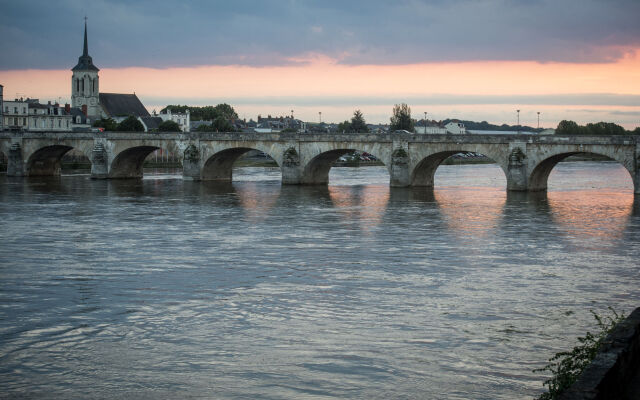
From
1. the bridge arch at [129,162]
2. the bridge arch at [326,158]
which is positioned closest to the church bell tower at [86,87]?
the bridge arch at [129,162]

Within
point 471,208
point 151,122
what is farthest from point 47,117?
point 471,208

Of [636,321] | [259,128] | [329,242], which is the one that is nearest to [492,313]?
[636,321]

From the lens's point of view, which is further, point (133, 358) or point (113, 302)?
point (113, 302)

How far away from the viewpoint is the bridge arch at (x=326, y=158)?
2283 inches

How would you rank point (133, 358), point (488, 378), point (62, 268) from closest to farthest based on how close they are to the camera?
point (488, 378) → point (133, 358) → point (62, 268)

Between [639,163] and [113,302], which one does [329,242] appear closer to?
[113,302]

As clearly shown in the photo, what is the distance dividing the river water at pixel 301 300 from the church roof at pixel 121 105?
10191 cm

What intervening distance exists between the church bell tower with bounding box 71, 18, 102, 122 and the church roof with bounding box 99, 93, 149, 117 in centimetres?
458

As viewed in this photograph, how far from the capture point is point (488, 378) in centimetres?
1310

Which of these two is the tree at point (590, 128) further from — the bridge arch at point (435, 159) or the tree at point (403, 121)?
the bridge arch at point (435, 159)

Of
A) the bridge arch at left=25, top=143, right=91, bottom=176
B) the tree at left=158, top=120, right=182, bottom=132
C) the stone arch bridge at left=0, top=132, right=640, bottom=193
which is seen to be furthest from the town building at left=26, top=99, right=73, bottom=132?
the stone arch bridge at left=0, top=132, right=640, bottom=193

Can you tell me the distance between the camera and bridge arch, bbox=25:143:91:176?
7488cm

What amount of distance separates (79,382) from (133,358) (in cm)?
138

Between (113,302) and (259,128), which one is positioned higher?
(259,128)
